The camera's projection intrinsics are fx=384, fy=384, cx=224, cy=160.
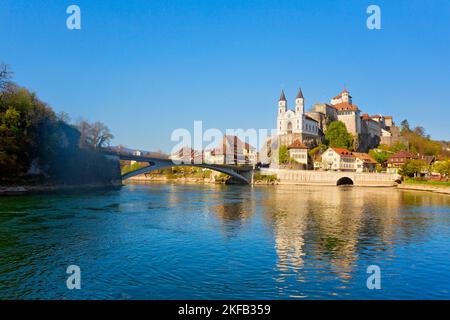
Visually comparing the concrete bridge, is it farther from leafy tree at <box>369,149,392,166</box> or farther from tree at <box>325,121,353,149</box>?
tree at <box>325,121,353,149</box>

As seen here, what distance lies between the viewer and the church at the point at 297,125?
105 meters

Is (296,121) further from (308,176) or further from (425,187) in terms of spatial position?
(425,187)

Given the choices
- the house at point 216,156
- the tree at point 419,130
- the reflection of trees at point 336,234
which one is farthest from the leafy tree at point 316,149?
the reflection of trees at point 336,234

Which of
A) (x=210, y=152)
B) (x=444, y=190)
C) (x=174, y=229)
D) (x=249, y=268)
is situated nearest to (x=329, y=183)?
(x=444, y=190)

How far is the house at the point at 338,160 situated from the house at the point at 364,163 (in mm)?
985

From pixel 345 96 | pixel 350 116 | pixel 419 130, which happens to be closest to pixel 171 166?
pixel 350 116

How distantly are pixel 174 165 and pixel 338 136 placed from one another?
5650 cm

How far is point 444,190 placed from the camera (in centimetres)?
6112

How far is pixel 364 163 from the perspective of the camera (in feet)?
313

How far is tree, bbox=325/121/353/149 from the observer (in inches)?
4200

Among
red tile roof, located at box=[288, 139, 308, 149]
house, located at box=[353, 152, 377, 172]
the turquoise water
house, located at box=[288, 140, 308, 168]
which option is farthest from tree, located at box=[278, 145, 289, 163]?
the turquoise water

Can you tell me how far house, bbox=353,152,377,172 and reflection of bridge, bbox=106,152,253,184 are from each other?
87.5 feet
